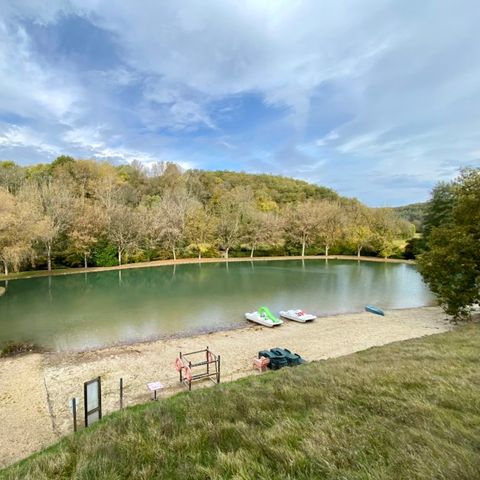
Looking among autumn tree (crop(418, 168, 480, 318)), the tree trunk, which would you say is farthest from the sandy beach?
the tree trunk

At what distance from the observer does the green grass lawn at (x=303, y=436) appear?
304 cm

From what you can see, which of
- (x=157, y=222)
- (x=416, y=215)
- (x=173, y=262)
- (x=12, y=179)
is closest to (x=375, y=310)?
(x=173, y=262)

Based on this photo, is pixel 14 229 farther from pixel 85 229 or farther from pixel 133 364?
pixel 133 364

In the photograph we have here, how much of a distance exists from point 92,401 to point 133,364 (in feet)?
15.9

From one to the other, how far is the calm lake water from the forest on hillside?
483 cm

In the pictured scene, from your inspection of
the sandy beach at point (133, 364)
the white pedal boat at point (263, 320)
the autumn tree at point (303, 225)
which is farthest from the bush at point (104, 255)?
the sandy beach at point (133, 364)

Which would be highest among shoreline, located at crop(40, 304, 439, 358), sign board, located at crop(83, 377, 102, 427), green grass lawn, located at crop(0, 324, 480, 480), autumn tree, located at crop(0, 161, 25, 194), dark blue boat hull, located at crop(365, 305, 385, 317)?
autumn tree, located at crop(0, 161, 25, 194)

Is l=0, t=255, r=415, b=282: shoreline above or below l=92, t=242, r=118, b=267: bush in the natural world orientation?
below

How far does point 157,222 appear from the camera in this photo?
4394 centimetres

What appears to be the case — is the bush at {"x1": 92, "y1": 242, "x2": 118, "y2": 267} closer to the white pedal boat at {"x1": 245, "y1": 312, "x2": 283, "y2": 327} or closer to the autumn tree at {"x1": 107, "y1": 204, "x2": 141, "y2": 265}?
the autumn tree at {"x1": 107, "y1": 204, "x2": 141, "y2": 265}

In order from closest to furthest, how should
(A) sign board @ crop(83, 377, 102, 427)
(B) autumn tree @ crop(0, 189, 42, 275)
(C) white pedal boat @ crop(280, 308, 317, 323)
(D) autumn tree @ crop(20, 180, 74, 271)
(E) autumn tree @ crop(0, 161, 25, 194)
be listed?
(A) sign board @ crop(83, 377, 102, 427)
(C) white pedal boat @ crop(280, 308, 317, 323)
(B) autumn tree @ crop(0, 189, 42, 275)
(D) autumn tree @ crop(20, 180, 74, 271)
(E) autumn tree @ crop(0, 161, 25, 194)

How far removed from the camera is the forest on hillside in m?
36.0

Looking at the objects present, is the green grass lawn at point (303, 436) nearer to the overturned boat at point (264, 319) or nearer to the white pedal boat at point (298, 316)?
the overturned boat at point (264, 319)

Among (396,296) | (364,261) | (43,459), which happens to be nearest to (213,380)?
(43,459)
